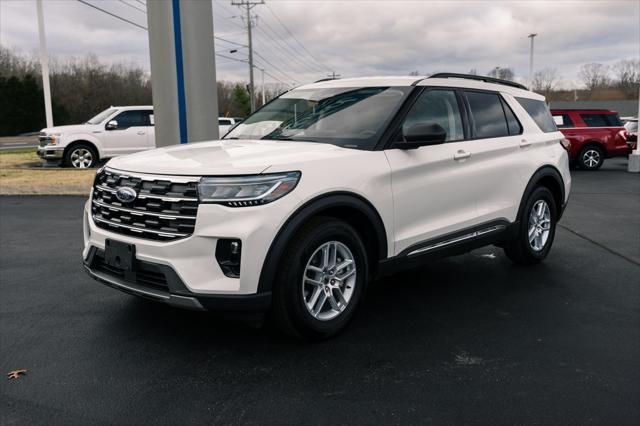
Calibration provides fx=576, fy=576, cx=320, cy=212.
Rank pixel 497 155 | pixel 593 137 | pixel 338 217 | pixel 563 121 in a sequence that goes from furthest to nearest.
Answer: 1. pixel 563 121
2. pixel 593 137
3. pixel 497 155
4. pixel 338 217

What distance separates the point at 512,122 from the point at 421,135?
1956mm

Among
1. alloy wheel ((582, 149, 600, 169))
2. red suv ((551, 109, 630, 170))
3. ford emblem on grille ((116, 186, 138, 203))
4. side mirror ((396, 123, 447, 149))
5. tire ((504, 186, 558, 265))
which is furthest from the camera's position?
alloy wheel ((582, 149, 600, 169))

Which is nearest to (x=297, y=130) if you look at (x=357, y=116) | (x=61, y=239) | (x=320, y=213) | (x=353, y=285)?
(x=357, y=116)

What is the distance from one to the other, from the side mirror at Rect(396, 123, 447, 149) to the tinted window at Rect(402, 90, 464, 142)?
0.17 meters

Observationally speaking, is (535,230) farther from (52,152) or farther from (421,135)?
(52,152)

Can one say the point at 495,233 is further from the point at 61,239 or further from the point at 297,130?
the point at 61,239

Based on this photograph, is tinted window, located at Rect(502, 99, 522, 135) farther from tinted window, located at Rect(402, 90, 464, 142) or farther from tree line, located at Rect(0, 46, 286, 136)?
tree line, located at Rect(0, 46, 286, 136)

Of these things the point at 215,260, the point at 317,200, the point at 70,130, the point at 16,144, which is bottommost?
the point at 215,260

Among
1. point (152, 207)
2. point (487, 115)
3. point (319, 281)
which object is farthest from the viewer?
point (487, 115)

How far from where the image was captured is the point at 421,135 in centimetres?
412

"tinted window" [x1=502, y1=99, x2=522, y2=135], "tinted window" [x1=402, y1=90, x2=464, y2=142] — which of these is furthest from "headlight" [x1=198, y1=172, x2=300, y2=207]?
"tinted window" [x1=502, y1=99, x2=522, y2=135]

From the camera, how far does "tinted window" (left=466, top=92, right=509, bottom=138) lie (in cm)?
520

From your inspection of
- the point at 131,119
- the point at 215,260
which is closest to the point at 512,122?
the point at 215,260

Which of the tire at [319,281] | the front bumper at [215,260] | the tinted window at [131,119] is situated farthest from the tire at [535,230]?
the tinted window at [131,119]
